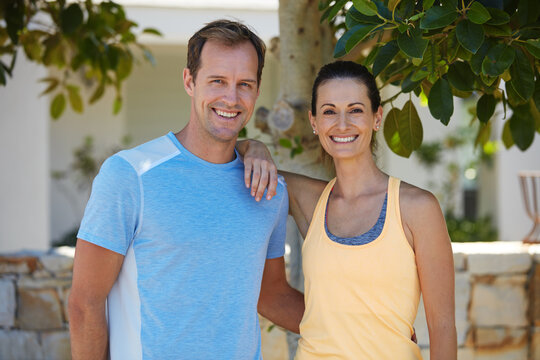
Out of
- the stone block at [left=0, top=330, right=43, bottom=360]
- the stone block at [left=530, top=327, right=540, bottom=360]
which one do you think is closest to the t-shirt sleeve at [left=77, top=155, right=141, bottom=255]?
the stone block at [left=0, top=330, right=43, bottom=360]

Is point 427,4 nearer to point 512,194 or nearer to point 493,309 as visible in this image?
point 493,309

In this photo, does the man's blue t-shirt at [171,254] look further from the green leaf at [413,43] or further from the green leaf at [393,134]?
the green leaf at [393,134]

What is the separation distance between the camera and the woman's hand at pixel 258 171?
1947mm

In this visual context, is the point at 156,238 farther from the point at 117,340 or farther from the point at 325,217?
the point at 325,217

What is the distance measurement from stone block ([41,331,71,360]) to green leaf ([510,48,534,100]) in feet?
10.7

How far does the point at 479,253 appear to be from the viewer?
12.7 ft

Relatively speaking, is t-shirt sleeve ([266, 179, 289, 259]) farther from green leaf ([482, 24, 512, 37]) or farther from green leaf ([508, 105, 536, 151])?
green leaf ([508, 105, 536, 151])

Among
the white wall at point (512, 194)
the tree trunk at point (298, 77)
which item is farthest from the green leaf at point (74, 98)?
the white wall at point (512, 194)

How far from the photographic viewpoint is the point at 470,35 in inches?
66.5

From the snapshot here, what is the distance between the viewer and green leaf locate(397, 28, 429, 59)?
5.46 feet

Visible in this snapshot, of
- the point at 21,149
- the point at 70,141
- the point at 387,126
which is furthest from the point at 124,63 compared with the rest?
the point at 70,141

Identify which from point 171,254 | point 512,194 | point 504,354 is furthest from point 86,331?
point 512,194

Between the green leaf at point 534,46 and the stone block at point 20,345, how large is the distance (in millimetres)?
3484

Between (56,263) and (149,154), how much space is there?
2.48 metres
